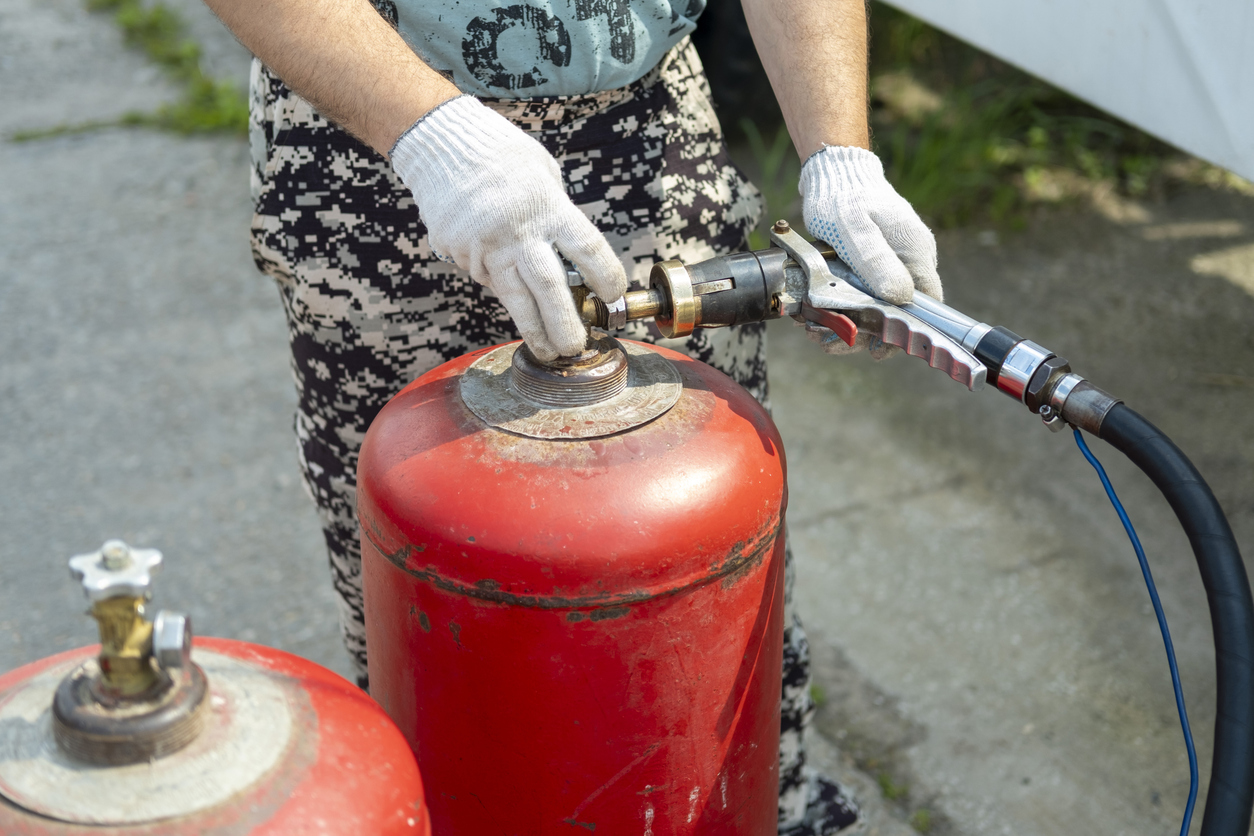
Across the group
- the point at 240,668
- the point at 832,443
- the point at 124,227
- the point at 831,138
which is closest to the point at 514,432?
the point at 240,668

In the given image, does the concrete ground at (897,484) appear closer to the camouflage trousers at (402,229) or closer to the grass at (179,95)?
the grass at (179,95)

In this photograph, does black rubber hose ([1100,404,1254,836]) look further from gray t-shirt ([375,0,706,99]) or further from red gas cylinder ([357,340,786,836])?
gray t-shirt ([375,0,706,99])

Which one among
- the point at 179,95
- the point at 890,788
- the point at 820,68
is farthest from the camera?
the point at 179,95

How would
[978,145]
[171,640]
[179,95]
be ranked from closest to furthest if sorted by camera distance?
[171,640]
[978,145]
[179,95]

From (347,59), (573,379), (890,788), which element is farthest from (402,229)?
(890,788)

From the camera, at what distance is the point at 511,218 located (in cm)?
100

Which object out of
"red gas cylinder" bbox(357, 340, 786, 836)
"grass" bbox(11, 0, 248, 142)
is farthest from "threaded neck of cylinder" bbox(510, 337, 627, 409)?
"grass" bbox(11, 0, 248, 142)

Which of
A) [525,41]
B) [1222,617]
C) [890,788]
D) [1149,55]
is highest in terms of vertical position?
[525,41]

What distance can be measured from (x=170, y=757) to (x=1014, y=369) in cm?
74

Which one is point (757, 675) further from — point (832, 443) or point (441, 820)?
point (832, 443)

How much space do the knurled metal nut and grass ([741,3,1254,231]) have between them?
8.22 feet

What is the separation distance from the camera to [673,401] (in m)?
1.04

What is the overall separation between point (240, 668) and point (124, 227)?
2.89m

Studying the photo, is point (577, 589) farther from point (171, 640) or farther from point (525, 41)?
point (525, 41)
